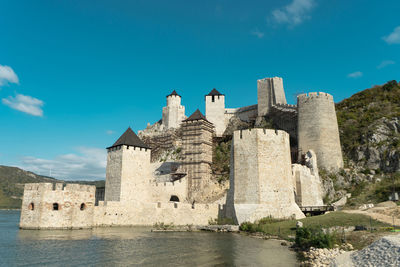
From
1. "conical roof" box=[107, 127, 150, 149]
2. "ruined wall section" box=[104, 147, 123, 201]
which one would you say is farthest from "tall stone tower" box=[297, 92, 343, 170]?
"ruined wall section" box=[104, 147, 123, 201]

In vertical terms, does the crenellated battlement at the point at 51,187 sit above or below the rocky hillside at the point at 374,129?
below

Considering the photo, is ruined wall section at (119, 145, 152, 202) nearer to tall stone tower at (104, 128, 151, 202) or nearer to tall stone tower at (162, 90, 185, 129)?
tall stone tower at (104, 128, 151, 202)

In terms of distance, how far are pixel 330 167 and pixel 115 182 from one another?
19.5m

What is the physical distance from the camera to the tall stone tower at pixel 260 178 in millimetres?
19516

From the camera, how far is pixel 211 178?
113ft

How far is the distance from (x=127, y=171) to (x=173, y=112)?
79.3 feet

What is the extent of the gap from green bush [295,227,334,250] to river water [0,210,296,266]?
768 mm

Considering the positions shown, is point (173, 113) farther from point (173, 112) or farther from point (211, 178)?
point (211, 178)

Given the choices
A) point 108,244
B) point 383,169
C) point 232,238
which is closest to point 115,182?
point 108,244

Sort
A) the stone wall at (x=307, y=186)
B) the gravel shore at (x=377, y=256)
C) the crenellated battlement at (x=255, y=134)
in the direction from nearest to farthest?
the gravel shore at (x=377, y=256) → the crenellated battlement at (x=255, y=134) → the stone wall at (x=307, y=186)

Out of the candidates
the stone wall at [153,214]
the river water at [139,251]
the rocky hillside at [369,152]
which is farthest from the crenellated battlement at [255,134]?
the rocky hillside at [369,152]

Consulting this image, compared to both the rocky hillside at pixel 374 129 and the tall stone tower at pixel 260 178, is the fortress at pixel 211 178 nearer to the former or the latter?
the tall stone tower at pixel 260 178

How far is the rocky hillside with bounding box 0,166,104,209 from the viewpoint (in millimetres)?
77231

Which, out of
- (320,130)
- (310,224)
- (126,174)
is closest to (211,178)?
(126,174)
